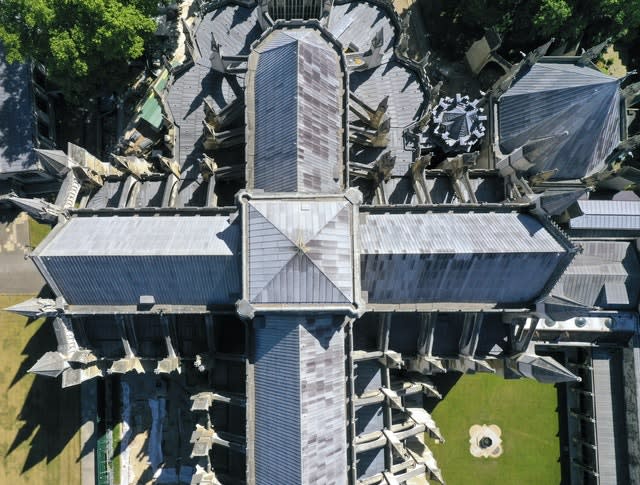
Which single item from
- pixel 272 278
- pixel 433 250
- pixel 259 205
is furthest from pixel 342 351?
pixel 259 205

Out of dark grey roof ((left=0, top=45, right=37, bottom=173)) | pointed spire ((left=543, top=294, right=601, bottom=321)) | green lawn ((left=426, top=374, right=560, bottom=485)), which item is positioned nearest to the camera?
pointed spire ((left=543, top=294, right=601, bottom=321))

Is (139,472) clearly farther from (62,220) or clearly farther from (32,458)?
(62,220)

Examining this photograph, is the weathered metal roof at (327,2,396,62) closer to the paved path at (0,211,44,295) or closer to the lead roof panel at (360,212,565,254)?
the lead roof panel at (360,212,565,254)

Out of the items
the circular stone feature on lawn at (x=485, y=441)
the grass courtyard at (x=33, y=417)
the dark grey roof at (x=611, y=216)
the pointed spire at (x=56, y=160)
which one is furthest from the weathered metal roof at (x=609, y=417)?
the grass courtyard at (x=33, y=417)

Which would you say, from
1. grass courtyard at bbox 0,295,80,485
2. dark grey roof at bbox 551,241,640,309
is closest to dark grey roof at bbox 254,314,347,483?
dark grey roof at bbox 551,241,640,309

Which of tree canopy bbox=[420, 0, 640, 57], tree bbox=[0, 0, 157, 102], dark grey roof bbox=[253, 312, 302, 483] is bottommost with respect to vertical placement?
dark grey roof bbox=[253, 312, 302, 483]

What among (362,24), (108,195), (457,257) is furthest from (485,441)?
(108,195)
